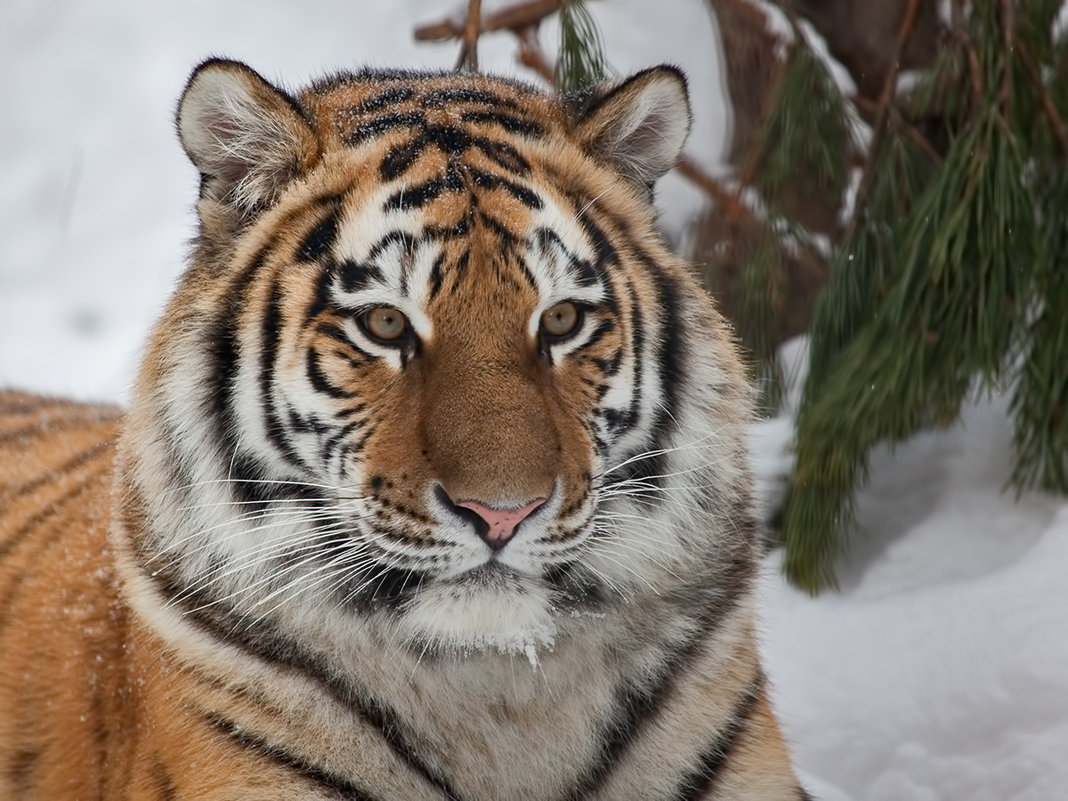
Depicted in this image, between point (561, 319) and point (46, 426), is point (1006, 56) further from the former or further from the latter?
point (46, 426)

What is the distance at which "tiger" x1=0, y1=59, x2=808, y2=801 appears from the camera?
1611 millimetres

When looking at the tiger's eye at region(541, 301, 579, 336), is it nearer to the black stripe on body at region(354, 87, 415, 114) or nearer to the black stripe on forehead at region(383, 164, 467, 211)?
the black stripe on forehead at region(383, 164, 467, 211)

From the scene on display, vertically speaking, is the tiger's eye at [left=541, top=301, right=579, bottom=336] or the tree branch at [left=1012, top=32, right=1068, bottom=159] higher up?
the tree branch at [left=1012, top=32, right=1068, bottom=159]

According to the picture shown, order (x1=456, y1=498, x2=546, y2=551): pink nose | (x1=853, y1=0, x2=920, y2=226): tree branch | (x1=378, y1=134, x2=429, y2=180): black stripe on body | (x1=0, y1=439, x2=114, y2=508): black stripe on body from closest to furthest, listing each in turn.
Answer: (x1=456, y1=498, x2=546, y2=551): pink nose → (x1=378, y1=134, x2=429, y2=180): black stripe on body → (x1=0, y1=439, x2=114, y2=508): black stripe on body → (x1=853, y1=0, x2=920, y2=226): tree branch

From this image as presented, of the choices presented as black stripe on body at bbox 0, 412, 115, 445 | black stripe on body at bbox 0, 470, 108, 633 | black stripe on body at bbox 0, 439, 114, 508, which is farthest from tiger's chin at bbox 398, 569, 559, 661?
black stripe on body at bbox 0, 412, 115, 445

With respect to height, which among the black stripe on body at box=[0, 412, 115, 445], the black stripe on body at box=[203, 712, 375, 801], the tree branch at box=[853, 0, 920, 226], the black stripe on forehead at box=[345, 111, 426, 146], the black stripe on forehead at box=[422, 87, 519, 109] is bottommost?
the black stripe on body at box=[203, 712, 375, 801]

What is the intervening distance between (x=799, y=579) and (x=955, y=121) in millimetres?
1012

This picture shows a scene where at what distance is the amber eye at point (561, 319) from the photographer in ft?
5.44

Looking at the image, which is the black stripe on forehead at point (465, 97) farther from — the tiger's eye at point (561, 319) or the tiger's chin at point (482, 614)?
the tiger's chin at point (482, 614)

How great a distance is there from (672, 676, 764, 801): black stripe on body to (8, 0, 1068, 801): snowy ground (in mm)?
485

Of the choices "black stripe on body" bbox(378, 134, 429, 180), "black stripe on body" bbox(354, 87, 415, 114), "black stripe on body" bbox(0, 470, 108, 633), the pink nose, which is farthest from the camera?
"black stripe on body" bbox(0, 470, 108, 633)

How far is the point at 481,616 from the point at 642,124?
28.5 inches

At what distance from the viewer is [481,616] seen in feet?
5.34

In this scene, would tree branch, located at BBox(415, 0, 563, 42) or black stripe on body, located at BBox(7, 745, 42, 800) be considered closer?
black stripe on body, located at BBox(7, 745, 42, 800)
